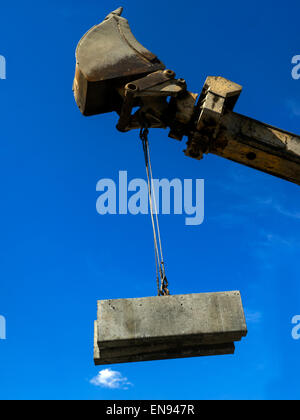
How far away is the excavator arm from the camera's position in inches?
214

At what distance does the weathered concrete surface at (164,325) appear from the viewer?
434 cm

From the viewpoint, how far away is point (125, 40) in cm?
573

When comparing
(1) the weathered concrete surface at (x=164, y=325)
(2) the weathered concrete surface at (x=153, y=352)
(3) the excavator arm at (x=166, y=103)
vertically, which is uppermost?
(3) the excavator arm at (x=166, y=103)

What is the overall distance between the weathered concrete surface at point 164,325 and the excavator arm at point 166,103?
1.95 metres

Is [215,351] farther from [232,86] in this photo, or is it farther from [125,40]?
[125,40]

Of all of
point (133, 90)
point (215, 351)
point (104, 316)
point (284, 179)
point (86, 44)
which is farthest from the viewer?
point (284, 179)

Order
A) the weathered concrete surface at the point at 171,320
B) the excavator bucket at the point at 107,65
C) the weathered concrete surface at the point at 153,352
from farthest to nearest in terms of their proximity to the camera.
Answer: the excavator bucket at the point at 107,65, the weathered concrete surface at the point at 153,352, the weathered concrete surface at the point at 171,320

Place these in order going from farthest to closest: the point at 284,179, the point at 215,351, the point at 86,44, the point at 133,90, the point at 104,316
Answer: the point at 284,179, the point at 86,44, the point at 133,90, the point at 215,351, the point at 104,316

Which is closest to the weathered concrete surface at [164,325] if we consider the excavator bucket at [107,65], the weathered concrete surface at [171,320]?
the weathered concrete surface at [171,320]

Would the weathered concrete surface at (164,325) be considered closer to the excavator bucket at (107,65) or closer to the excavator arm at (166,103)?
the excavator arm at (166,103)

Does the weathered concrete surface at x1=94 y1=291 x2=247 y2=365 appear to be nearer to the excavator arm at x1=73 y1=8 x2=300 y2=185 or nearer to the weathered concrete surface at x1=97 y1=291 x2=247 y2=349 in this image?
the weathered concrete surface at x1=97 y1=291 x2=247 y2=349

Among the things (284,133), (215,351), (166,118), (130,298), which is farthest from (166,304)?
(284,133)

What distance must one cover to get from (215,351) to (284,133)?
8.90ft

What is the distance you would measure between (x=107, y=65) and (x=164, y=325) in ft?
9.58
